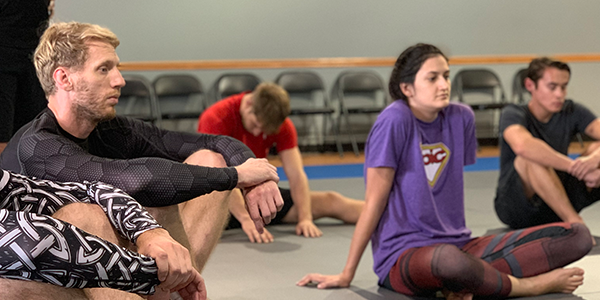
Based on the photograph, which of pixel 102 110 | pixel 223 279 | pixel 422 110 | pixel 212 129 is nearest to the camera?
pixel 102 110

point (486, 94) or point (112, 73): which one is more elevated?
point (112, 73)

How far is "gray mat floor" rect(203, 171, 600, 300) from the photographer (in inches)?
104

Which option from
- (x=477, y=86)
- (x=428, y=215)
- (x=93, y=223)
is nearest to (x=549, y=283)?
(x=428, y=215)

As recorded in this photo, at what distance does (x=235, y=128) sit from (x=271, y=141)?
269 mm

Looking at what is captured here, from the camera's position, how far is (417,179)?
2.54 metres

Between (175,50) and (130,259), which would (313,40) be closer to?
(175,50)

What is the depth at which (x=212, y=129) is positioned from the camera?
3.74 m

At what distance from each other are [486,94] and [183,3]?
3922 mm

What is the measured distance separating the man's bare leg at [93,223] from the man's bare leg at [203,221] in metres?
0.46

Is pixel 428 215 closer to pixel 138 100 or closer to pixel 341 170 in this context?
pixel 341 170

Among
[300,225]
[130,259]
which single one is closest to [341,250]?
[300,225]

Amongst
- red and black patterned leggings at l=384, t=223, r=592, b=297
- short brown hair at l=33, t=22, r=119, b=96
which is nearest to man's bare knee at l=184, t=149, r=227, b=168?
short brown hair at l=33, t=22, r=119, b=96

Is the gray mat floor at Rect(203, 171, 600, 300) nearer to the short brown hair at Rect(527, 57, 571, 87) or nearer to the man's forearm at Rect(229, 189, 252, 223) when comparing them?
the man's forearm at Rect(229, 189, 252, 223)

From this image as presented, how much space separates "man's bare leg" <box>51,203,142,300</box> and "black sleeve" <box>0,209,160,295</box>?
163mm
